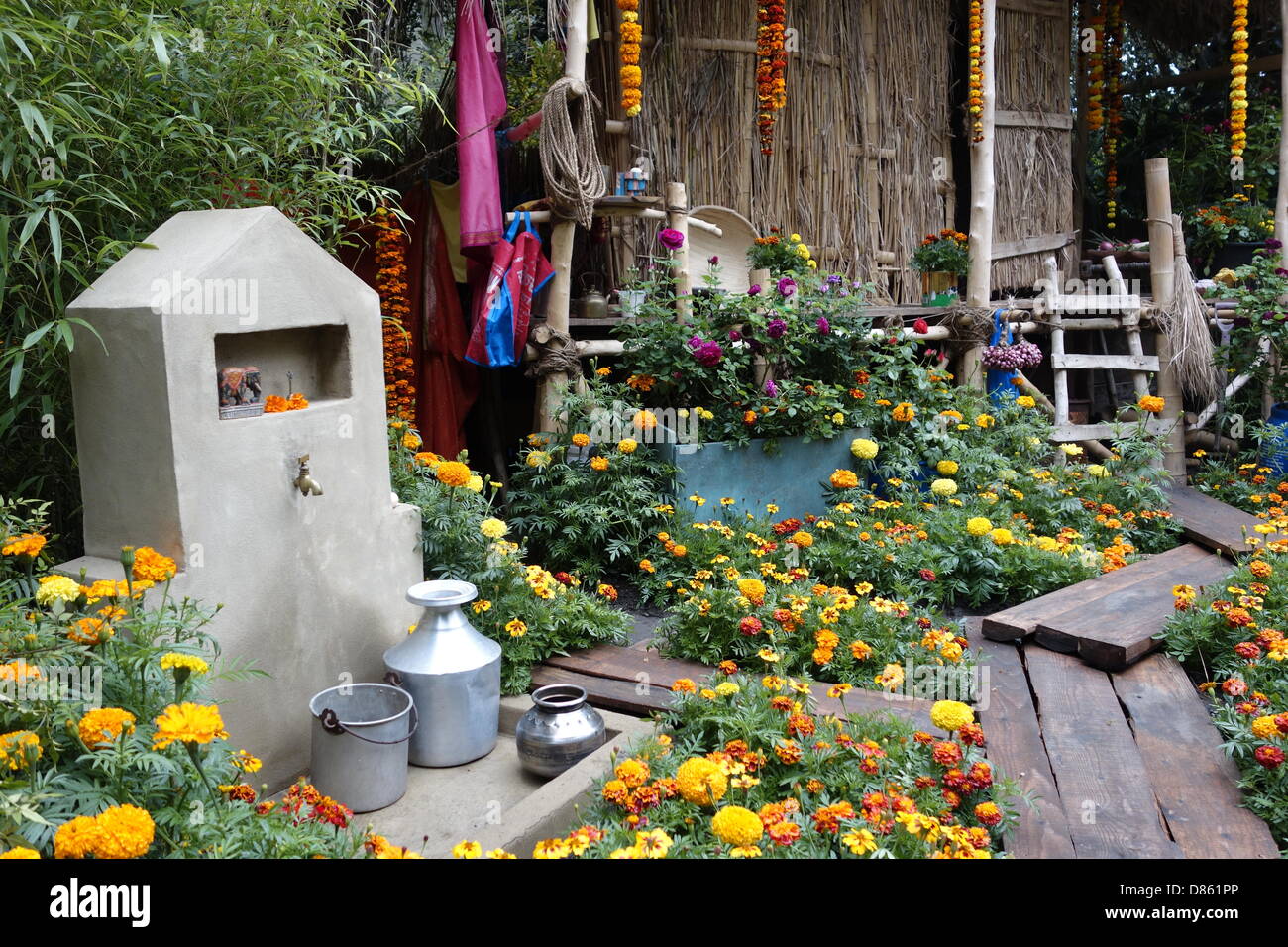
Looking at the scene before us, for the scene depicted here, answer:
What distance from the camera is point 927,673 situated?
3.39 meters

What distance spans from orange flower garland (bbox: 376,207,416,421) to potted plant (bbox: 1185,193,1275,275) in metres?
6.46

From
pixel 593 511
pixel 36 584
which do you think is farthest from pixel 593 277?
pixel 36 584

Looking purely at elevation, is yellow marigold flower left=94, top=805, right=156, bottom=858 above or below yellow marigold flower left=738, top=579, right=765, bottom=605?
below

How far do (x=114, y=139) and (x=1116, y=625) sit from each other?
3.66 m

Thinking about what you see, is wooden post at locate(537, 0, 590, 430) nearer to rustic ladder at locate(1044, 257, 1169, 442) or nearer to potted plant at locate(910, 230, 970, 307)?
potted plant at locate(910, 230, 970, 307)

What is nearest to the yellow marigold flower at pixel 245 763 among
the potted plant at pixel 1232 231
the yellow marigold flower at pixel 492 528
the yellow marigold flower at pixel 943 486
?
the yellow marigold flower at pixel 492 528

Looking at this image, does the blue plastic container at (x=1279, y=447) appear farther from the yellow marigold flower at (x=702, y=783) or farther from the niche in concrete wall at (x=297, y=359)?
the niche in concrete wall at (x=297, y=359)

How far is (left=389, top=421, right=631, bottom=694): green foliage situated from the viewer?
12.2 feet

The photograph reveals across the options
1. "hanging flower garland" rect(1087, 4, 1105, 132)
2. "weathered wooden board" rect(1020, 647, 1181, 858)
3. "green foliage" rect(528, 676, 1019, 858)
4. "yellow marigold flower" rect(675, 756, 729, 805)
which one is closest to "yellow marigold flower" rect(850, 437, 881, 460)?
"weathered wooden board" rect(1020, 647, 1181, 858)

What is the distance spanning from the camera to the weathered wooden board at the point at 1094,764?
2.58 m

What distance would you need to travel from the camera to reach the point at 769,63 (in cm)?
608

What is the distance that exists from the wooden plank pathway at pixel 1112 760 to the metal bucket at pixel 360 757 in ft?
5.59

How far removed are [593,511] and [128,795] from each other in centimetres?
272

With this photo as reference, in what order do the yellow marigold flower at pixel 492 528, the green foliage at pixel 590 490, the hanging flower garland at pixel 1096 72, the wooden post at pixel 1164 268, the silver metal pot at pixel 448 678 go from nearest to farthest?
the silver metal pot at pixel 448 678
the yellow marigold flower at pixel 492 528
the green foliage at pixel 590 490
the wooden post at pixel 1164 268
the hanging flower garland at pixel 1096 72
